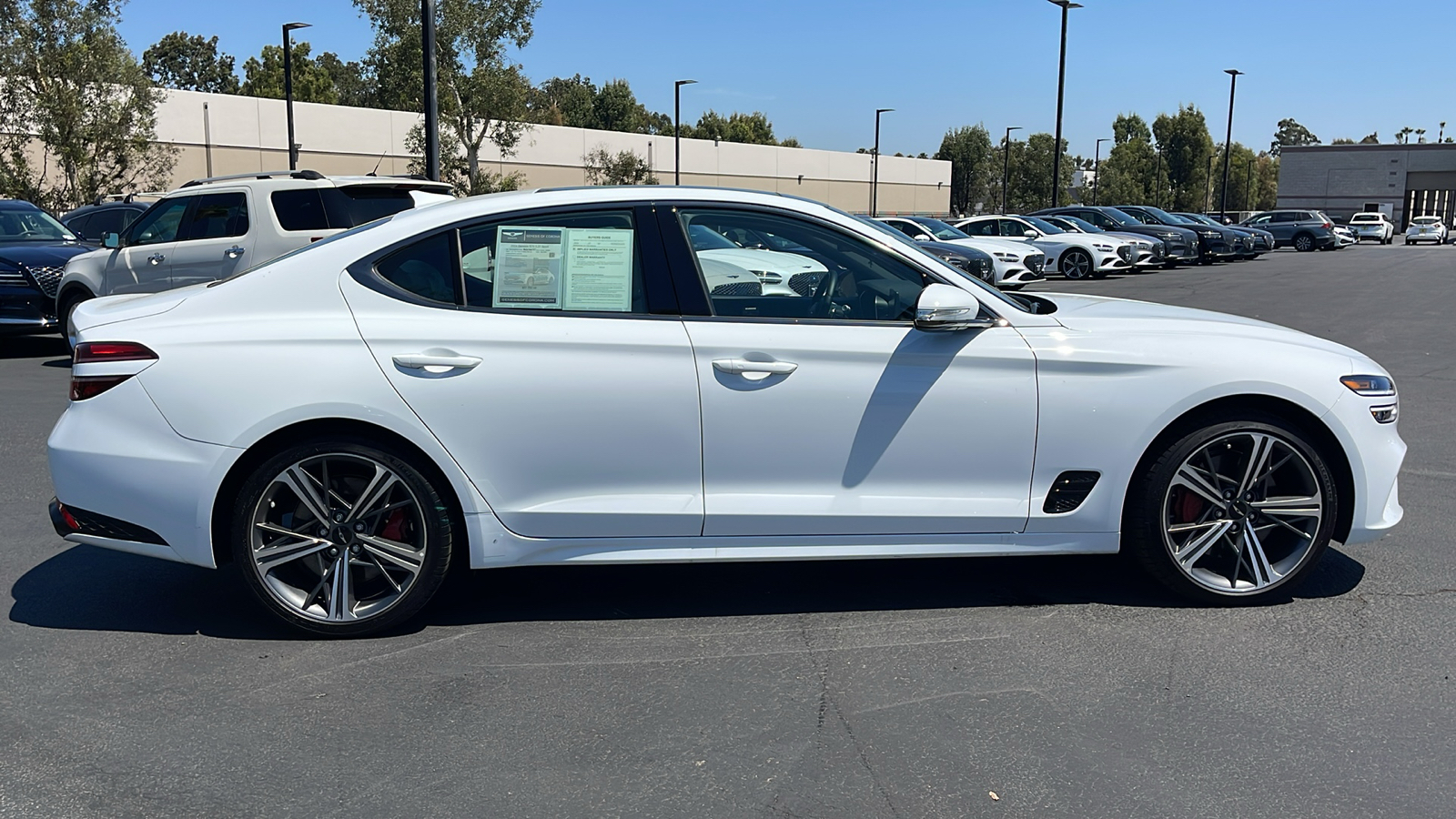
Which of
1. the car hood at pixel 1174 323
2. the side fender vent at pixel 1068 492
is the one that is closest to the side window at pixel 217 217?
the car hood at pixel 1174 323

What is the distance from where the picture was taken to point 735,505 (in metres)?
4.18

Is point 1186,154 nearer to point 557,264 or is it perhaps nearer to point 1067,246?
point 1067,246

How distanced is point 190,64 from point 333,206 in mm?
118185

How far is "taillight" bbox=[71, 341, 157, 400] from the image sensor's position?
4105 mm

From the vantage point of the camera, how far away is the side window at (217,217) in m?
10.5

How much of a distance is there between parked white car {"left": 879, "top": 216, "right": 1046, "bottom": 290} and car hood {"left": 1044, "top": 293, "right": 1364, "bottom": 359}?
1705 cm

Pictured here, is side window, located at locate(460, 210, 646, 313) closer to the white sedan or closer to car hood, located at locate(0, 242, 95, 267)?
the white sedan

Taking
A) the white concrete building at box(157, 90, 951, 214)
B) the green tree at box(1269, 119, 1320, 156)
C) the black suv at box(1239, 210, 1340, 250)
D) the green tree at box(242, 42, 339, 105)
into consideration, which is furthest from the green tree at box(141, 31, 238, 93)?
the green tree at box(1269, 119, 1320, 156)

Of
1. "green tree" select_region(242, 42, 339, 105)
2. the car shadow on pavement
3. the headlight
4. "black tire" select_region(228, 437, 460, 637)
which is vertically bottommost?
the car shadow on pavement

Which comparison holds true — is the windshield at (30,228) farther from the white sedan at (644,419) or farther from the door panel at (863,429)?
the door panel at (863,429)

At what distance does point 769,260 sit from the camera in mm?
4441

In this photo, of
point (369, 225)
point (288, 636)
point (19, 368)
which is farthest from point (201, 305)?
point (19, 368)

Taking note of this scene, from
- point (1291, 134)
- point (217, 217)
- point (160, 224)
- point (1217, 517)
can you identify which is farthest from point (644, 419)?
point (1291, 134)

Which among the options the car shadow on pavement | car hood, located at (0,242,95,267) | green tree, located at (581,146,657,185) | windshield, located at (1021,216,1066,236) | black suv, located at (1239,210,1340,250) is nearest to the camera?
the car shadow on pavement
